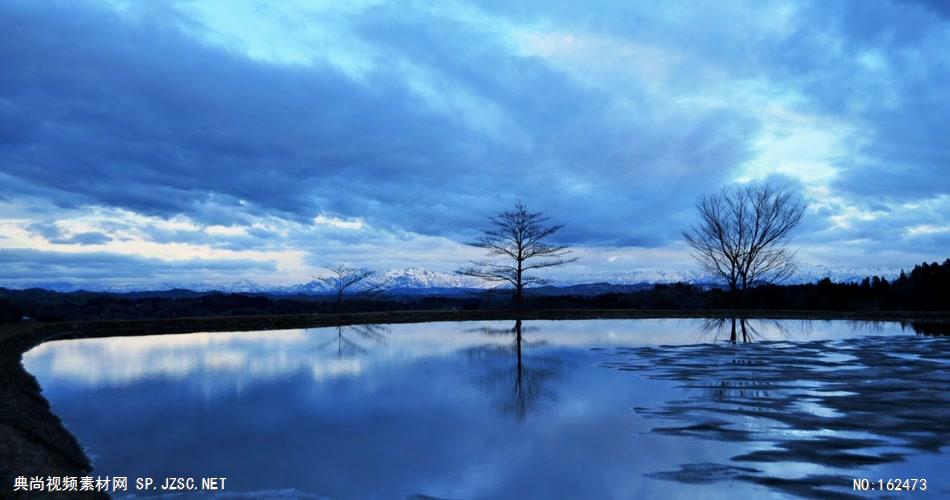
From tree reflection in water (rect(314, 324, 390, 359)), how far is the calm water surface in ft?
1.22

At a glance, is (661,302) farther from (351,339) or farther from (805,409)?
(805,409)

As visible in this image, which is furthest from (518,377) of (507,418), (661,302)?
(661,302)

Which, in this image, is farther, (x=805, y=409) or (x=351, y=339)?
(x=351, y=339)

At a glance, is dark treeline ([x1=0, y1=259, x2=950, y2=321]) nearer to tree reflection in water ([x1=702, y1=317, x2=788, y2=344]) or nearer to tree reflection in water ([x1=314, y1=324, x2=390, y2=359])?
tree reflection in water ([x1=314, y1=324, x2=390, y2=359])

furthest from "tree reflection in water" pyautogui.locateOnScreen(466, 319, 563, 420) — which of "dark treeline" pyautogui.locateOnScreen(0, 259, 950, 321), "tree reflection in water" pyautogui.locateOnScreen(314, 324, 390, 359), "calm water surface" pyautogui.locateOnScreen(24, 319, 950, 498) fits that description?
"dark treeline" pyautogui.locateOnScreen(0, 259, 950, 321)

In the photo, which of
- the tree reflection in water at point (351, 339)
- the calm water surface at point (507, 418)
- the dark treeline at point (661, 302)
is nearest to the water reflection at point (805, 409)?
the calm water surface at point (507, 418)

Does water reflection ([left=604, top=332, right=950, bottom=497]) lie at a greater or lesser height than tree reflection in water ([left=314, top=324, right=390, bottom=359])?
lesser

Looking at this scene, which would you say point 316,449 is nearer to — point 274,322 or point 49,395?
point 49,395

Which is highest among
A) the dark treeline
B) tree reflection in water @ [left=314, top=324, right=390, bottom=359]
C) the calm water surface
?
the dark treeline

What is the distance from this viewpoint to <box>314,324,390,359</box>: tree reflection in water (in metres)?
23.1

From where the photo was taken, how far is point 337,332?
103 ft

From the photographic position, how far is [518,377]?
56.1 feet

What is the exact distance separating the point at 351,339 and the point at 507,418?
56.2ft

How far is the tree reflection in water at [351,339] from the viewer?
2309 centimetres
